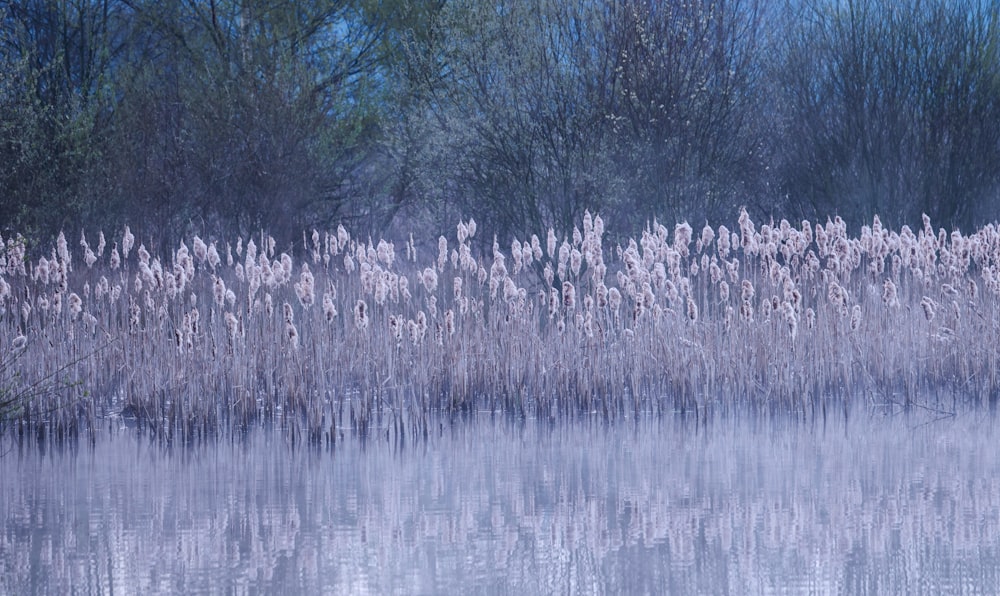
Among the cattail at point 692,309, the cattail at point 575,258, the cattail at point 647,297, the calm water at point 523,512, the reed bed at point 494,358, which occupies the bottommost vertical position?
the calm water at point 523,512

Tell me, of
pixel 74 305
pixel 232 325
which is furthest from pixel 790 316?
pixel 74 305

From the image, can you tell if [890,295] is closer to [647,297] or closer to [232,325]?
[647,297]

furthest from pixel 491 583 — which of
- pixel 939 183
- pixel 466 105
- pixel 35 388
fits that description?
pixel 939 183

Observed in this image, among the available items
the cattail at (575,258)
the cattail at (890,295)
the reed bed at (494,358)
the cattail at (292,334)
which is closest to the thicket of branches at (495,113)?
the cattail at (575,258)

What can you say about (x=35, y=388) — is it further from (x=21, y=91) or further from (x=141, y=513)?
(x=21, y=91)

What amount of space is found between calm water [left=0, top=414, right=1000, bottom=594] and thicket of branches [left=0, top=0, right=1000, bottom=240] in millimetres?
6658

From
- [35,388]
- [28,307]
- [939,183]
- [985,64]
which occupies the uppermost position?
[985,64]

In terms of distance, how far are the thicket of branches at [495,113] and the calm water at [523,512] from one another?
666cm

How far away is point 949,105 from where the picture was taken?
17.4m

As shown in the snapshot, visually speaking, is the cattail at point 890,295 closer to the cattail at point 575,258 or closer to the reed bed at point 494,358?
the reed bed at point 494,358

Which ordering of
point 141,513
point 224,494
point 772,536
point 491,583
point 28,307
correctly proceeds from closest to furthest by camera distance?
1. point 491,583
2. point 772,536
3. point 141,513
4. point 224,494
5. point 28,307

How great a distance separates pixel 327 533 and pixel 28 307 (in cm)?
440

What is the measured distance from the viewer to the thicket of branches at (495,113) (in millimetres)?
13156

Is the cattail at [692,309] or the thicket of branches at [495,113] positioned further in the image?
the thicket of branches at [495,113]
